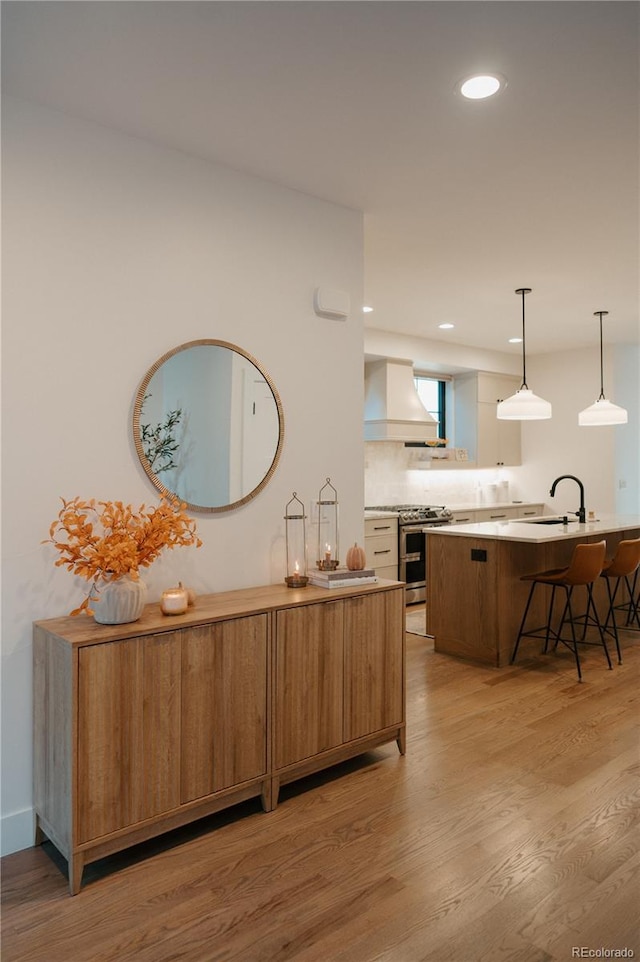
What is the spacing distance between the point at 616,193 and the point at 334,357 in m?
1.64

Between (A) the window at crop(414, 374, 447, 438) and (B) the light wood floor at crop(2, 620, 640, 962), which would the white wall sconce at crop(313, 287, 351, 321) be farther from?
(A) the window at crop(414, 374, 447, 438)

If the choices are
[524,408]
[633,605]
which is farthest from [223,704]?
[633,605]

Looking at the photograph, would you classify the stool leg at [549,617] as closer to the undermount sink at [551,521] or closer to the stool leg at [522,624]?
the stool leg at [522,624]

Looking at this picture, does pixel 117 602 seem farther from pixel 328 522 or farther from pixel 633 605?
pixel 633 605

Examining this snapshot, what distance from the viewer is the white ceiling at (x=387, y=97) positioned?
197 cm

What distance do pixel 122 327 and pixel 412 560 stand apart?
440 centimetres

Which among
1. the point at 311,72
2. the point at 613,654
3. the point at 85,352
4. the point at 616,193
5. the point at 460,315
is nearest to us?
the point at 311,72

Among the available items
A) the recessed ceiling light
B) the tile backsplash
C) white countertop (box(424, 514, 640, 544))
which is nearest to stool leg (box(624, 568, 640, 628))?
white countertop (box(424, 514, 640, 544))

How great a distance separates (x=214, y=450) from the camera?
2.89 m

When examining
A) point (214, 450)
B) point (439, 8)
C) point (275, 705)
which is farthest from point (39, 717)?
point (439, 8)

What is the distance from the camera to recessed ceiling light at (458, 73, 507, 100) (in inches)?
89.7

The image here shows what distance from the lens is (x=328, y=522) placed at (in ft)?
10.9

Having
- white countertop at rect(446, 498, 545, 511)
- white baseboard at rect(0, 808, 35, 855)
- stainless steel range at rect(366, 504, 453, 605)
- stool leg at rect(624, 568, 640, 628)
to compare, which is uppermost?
white countertop at rect(446, 498, 545, 511)

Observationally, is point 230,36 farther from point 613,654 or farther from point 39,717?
point 613,654
